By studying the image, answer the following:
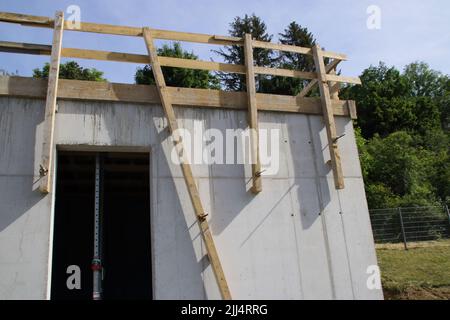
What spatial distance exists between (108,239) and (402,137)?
26295 mm

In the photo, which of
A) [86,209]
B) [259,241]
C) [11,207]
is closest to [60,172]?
[86,209]

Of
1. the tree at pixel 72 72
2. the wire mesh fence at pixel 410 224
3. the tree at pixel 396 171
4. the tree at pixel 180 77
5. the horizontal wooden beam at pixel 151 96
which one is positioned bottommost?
the horizontal wooden beam at pixel 151 96

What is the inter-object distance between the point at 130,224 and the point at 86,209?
1.16 meters

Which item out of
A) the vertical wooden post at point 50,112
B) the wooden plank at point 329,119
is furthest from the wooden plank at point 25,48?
the wooden plank at point 329,119

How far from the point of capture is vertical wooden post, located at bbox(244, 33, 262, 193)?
5.88 metres

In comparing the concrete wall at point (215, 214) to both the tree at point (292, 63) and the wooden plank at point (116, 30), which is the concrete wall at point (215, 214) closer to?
the wooden plank at point (116, 30)

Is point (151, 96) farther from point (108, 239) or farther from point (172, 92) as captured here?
point (108, 239)

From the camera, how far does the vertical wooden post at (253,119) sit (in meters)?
5.88

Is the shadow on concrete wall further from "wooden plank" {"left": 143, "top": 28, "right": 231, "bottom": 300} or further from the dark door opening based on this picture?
the dark door opening

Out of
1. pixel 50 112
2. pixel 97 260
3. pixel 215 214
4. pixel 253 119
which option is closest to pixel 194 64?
pixel 253 119

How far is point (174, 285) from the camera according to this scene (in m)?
5.23

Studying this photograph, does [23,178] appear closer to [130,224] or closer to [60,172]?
[60,172]

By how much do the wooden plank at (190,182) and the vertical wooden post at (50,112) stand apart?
1270mm

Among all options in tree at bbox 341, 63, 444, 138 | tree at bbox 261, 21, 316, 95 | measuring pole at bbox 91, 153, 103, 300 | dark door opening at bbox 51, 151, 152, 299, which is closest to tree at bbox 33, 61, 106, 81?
tree at bbox 261, 21, 316, 95
